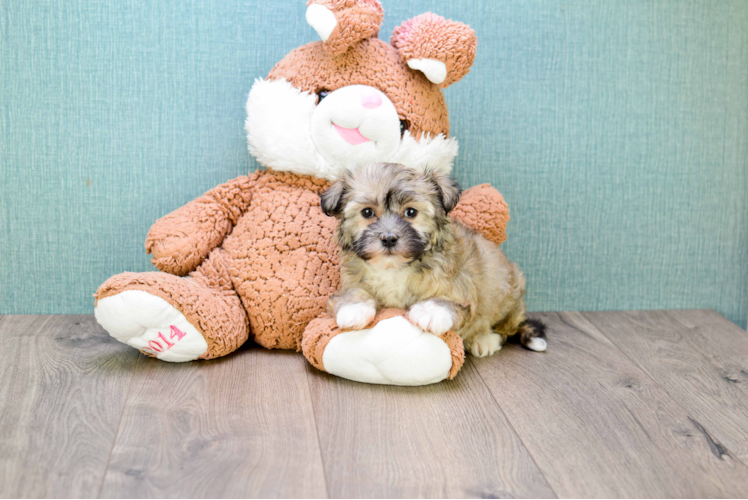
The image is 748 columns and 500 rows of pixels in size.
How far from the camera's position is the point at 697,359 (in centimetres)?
210

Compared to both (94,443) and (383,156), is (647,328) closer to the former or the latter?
(383,156)

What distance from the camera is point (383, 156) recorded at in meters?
1.93

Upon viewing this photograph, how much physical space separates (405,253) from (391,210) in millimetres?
124

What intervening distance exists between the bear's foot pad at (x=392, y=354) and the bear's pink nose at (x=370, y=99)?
0.61 metres

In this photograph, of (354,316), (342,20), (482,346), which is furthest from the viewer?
(482,346)

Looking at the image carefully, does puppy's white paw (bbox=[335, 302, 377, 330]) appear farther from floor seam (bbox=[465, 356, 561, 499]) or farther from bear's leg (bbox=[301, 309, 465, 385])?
floor seam (bbox=[465, 356, 561, 499])

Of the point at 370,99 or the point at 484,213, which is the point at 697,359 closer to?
the point at 484,213

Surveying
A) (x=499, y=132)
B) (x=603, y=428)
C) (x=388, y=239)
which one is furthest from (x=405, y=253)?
(x=499, y=132)

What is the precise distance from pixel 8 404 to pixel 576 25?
84.2 inches

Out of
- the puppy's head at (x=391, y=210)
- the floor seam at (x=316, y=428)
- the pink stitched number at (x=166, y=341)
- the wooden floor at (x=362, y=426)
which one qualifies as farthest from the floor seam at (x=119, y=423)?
the puppy's head at (x=391, y=210)

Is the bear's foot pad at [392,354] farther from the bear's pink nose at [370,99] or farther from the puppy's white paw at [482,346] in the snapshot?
the bear's pink nose at [370,99]

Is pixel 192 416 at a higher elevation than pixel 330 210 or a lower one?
lower

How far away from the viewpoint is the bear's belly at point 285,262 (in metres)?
1.95

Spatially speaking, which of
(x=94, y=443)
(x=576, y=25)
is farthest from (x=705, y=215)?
(x=94, y=443)
